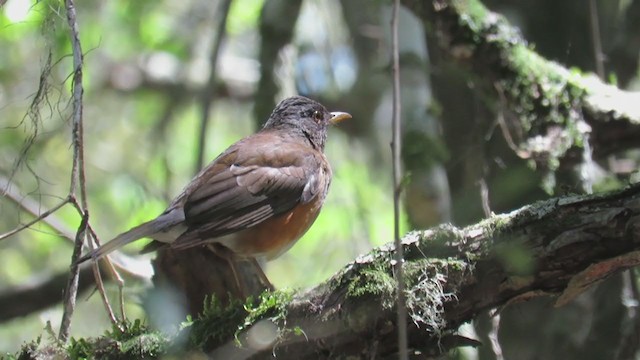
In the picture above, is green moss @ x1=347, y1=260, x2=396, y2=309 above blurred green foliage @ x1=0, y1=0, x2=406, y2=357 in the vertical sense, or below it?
below

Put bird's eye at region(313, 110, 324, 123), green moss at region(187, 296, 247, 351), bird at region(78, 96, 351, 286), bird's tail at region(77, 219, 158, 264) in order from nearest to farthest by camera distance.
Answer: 1. green moss at region(187, 296, 247, 351)
2. bird's tail at region(77, 219, 158, 264)
3. bird at region(78, 96, 351, 286)
4. bird's eye at region(313, 110, 324, 123)

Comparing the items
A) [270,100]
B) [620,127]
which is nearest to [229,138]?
[270,100]

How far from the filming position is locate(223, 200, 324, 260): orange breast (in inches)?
189

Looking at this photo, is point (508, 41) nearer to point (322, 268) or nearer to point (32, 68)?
point (322, 268)

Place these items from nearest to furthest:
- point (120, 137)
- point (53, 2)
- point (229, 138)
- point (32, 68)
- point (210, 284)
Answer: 1. point (53, 2)
2. point (210, 284)
3. point (32, 68)
4. point (120, 137)
5. point (229, 138)

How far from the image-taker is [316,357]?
3.42 metres

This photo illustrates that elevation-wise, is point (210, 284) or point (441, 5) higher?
point (441, 5)

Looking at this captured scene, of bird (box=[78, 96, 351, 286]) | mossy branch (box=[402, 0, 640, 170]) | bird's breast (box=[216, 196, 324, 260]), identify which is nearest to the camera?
bird (box=[78, 96, 351, 286])

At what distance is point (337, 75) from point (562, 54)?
2.50 metres

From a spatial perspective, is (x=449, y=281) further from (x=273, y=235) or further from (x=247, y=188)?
(x=247, y=188)

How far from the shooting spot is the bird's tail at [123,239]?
3870mm

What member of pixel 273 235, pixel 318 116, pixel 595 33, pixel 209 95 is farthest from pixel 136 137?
pixel 595 33

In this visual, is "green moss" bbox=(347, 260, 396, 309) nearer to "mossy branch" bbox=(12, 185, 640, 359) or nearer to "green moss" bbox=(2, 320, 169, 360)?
"mossy branch" bbox=(12, 185, 640, 359)

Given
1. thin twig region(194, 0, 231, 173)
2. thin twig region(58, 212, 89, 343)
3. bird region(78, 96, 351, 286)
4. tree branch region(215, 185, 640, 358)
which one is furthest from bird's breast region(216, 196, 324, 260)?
tree branch region(215, 185, 640, 358)
